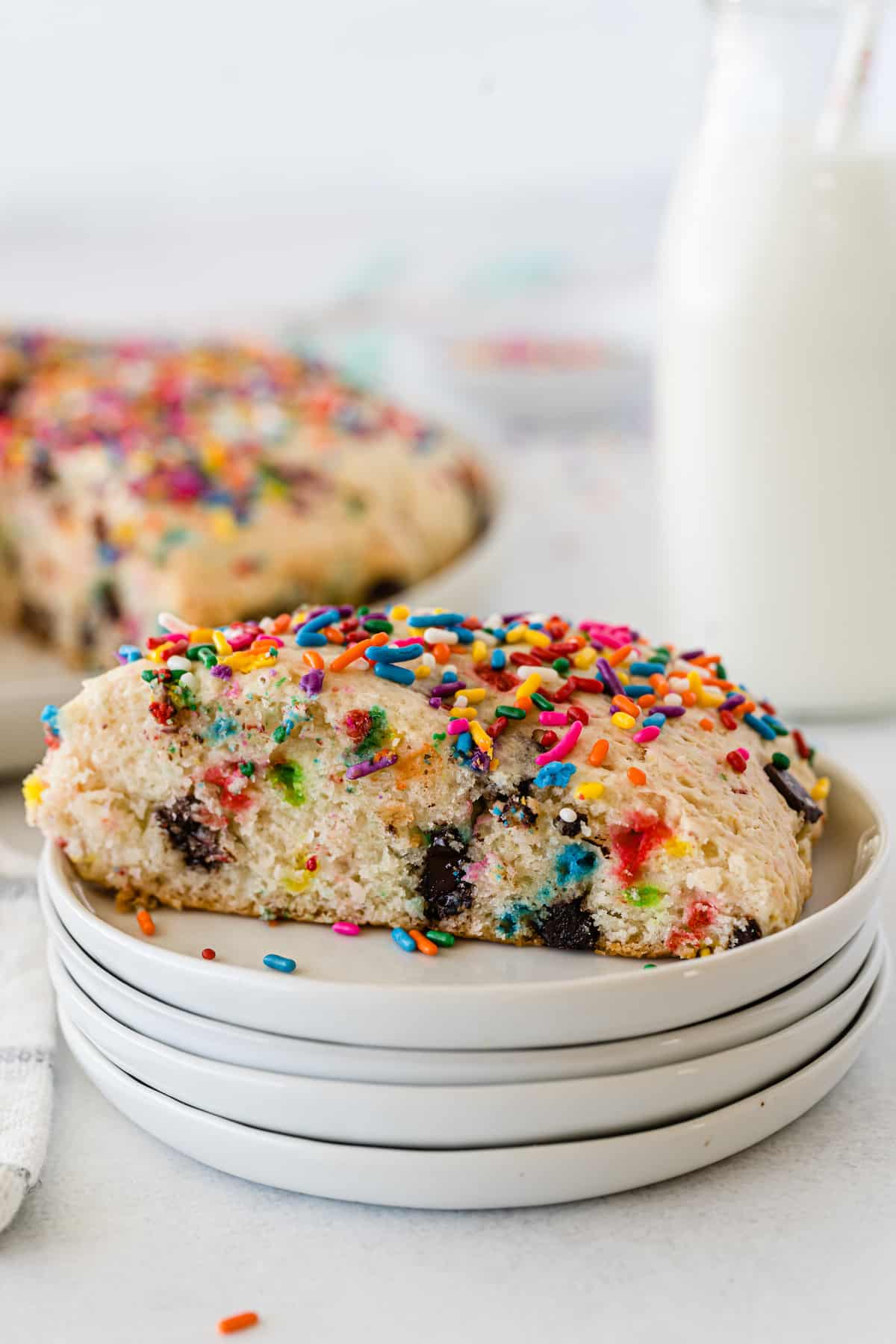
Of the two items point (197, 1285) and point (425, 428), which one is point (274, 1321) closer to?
point (197, 1285)

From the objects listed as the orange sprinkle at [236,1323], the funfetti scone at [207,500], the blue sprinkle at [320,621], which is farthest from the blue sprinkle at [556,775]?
the funfetti scone at [207,500]

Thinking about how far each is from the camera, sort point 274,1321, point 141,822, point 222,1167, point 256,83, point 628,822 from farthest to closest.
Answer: point 256,83 < point 141,822 < point 628,822 < point 222,1167 < point 274,1321

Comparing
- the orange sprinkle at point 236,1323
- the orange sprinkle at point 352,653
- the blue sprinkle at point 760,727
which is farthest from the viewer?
the blue sprinkle at point 760,727

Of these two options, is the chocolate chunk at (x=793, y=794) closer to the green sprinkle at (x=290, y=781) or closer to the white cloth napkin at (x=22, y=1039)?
the green sprinkle at (x=290, y=781)

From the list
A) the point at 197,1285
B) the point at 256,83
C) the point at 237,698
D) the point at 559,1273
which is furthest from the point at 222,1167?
the point at 256,83

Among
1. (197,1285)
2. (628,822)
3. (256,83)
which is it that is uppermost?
(256,83)

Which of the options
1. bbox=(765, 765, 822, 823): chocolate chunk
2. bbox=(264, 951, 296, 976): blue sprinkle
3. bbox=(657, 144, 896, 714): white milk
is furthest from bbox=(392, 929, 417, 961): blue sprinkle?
bbox=(657, 144, 896, 714): white milk

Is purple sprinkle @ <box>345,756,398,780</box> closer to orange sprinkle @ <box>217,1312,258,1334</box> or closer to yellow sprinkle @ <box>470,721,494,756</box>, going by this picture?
yellow sprinkle @ <box>470,721,494,756</box>
